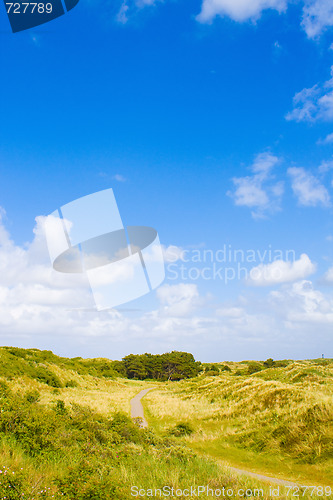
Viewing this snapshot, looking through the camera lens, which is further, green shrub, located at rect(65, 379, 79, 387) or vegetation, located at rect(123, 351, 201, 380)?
vegetation, located at rect(123, 351, 201, 380)

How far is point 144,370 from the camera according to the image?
10150 centimetres

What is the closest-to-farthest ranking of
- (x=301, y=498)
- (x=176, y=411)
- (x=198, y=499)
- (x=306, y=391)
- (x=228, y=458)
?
(x=198, y=499), (x=301, y=498), (x=228, y=458), (x=306, y=391), (x=176, y=411)

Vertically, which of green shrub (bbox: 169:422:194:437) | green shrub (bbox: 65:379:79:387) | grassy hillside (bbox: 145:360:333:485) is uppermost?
grassy hillside (bbox: 145:360:333:485)

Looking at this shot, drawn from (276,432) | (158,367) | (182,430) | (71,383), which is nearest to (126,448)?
(276,432)

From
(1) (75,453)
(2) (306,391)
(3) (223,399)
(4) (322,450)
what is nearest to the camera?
(1) (75,453)

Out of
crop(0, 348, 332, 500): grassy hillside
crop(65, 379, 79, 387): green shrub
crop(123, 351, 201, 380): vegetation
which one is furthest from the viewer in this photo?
crop(123, 351, 201, 380): vegetation

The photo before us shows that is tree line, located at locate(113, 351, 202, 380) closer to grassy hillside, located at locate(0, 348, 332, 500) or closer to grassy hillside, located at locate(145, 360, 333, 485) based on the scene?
→ grassy hillside, located at locate(145, 360, 333, 485)

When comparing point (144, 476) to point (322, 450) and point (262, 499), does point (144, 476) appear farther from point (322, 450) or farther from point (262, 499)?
point (322, 450)

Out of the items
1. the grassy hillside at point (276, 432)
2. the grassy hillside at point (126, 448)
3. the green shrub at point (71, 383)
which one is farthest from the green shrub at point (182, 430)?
the green shrub at point (71, 383)

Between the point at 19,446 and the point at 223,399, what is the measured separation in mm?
24704

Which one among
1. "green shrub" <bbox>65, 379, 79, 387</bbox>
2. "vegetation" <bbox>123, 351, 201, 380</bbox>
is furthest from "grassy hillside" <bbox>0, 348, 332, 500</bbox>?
"vegetation" <bbox>123, 351, 201, 380</bbox>

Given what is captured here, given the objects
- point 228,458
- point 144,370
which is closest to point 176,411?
point 228,458

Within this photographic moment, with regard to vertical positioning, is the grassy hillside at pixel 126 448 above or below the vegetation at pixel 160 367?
above

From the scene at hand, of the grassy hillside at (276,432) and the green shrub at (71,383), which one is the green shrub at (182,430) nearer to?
the grassy hillside at (276,432)
